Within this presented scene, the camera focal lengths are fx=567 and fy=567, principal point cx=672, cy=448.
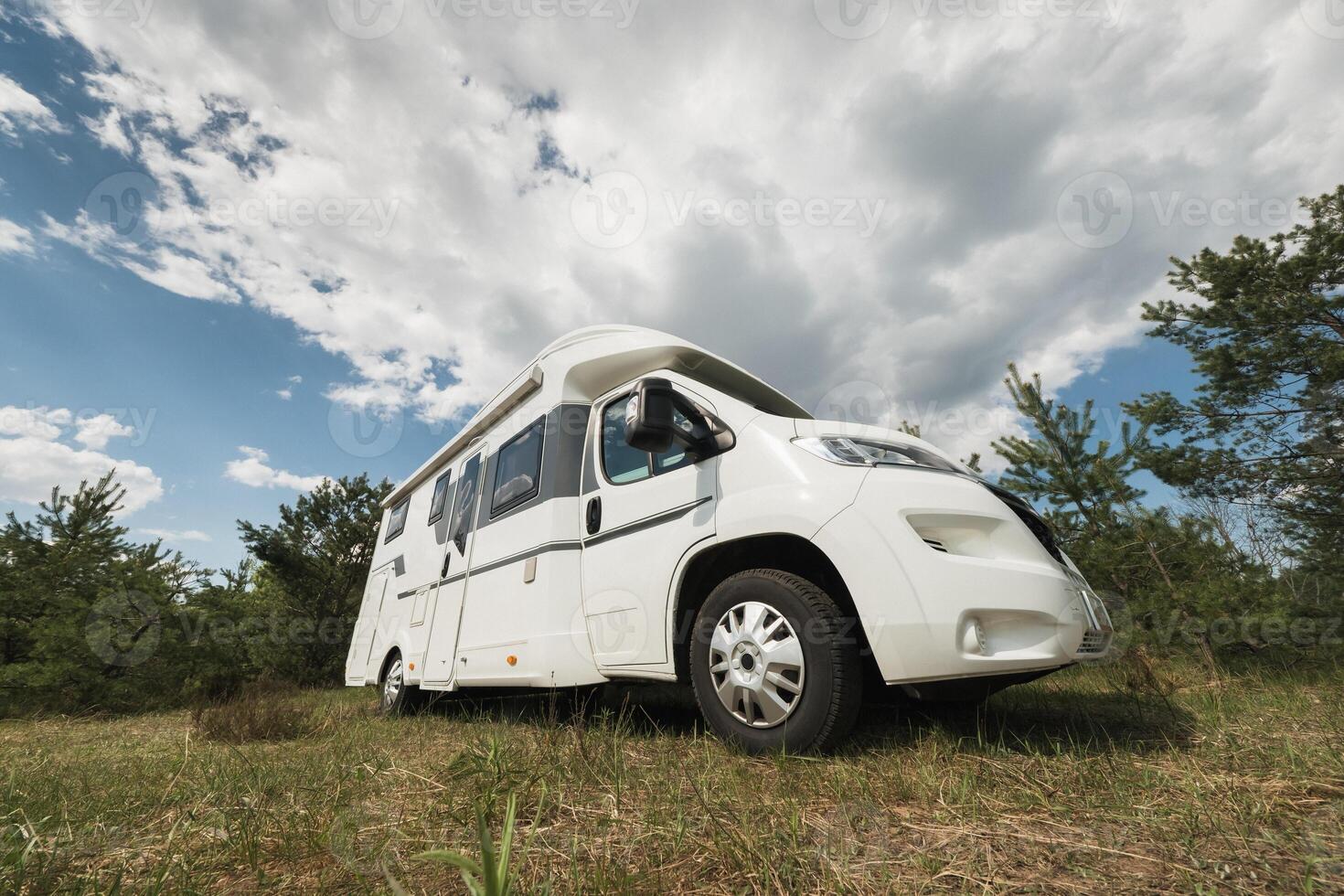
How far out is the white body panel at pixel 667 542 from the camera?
7.76 feet

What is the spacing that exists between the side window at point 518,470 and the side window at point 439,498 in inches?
57.4

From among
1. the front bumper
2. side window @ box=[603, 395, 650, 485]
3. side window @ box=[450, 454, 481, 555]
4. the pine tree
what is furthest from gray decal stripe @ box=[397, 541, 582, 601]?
the pine tree

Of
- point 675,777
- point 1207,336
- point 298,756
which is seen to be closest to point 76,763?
point 298,756

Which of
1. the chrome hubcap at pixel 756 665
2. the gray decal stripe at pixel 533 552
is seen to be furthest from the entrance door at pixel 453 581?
the chrome hubcap at pixel 756 665

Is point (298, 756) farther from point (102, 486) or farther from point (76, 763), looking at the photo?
point (102, 486)

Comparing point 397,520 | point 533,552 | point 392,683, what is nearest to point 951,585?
point 533,552

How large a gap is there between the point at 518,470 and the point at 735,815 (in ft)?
10.9

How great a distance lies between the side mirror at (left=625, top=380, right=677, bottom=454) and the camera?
10.0 ft

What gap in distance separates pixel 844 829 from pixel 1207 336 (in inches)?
395

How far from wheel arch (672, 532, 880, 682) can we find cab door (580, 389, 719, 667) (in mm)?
97

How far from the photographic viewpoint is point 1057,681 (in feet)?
16.6

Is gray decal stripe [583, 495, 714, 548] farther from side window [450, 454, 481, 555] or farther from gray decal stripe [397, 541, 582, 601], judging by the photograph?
side window [450, 454, 481, 555]

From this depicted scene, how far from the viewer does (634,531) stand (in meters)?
3.52

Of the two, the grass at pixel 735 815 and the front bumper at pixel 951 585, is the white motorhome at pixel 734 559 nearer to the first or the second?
the front bumper at pixel 951 585
